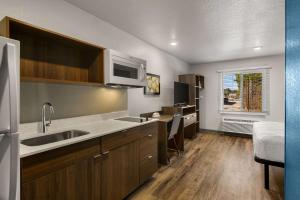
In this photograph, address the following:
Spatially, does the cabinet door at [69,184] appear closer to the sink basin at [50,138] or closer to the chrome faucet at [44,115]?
the sink basin at [50,138]

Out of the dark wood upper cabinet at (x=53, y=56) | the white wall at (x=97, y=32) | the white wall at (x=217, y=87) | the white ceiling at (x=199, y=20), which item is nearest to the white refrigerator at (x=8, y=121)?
the dark wood upper cabinet at (x=53, y=56)

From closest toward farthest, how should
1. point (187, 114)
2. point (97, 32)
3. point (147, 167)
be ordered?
point (147, 167) → point (97, 32) → point (187, 114)

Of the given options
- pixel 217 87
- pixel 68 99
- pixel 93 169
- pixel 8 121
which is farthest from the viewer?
pixel 217 87

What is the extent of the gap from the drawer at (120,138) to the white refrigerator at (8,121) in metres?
0.84

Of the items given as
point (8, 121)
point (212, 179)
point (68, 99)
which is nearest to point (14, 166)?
point (8, 121)

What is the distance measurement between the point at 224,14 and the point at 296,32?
183 centimetres

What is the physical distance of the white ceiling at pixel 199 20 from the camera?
2.15 meters

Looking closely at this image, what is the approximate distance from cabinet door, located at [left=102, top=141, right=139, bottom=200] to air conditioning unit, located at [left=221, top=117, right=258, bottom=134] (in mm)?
4114

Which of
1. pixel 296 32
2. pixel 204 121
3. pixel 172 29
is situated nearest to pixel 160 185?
pixel 296 32

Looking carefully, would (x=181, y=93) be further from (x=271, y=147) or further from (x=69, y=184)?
(x=69, y=184)

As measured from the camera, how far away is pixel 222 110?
5629 millimetres

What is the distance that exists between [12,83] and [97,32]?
191cm

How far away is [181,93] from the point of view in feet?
15.6

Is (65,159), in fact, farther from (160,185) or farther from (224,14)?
(224,14)
